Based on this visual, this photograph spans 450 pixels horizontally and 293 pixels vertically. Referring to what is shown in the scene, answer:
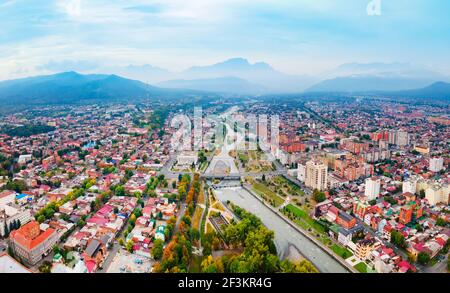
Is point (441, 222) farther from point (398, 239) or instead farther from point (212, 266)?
point (212, 266)

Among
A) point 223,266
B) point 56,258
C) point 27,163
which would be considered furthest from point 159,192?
point 27,163

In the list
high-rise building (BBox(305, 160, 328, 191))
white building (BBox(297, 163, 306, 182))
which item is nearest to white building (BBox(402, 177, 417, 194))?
high-rise building (BBox(305, 160, 328, 191))

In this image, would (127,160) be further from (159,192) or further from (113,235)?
(113,235)

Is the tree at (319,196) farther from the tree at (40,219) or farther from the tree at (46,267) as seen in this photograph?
the tree at (40,219)

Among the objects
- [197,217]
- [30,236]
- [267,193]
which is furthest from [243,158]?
[30,236]

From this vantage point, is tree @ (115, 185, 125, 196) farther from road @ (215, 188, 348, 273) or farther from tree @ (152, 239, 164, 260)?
tree @ (152, 239, 164, 260)

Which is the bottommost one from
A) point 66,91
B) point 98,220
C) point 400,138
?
point 98,220

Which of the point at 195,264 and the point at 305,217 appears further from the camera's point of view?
the point at 305,217

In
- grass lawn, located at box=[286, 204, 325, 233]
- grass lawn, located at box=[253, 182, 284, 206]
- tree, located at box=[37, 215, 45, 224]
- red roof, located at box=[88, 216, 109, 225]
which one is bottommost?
grass lawn, located at box=[286, 204, 325, 233]
